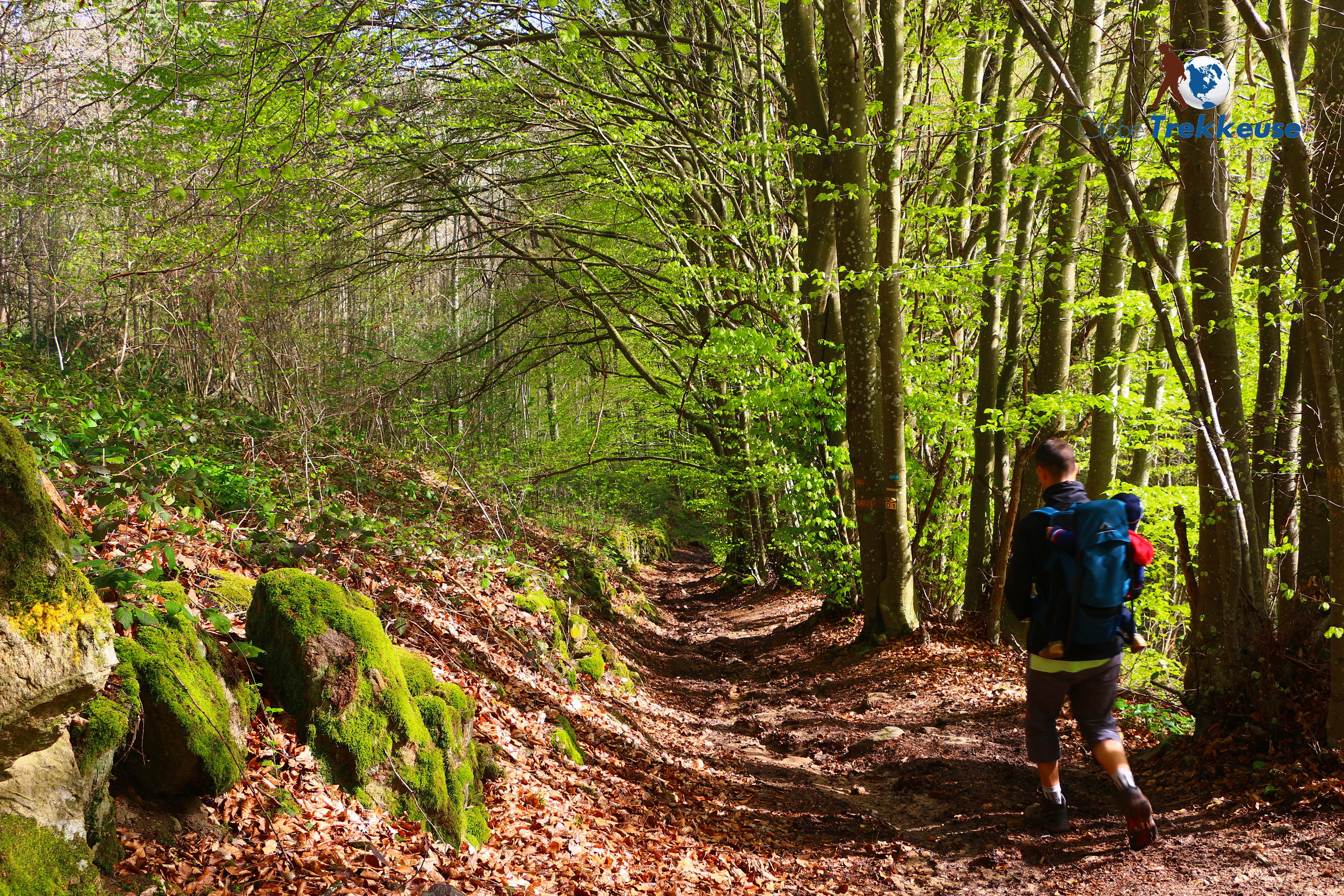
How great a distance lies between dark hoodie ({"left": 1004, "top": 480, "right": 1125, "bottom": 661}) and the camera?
13.7 feet

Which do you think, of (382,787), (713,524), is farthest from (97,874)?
(713,524)

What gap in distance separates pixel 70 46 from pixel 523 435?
1589 cm

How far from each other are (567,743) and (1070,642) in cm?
344

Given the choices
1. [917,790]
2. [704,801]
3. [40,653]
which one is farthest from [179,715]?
[917,790]

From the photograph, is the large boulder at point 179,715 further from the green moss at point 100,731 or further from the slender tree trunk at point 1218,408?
the slender tree trunk at point 1218,408

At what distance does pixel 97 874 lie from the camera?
8.44ft

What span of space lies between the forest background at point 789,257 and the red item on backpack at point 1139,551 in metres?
0.96

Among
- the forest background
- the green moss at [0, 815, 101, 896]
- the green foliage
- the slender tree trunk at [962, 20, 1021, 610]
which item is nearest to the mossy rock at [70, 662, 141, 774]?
the green moss at [0, 815, 101, 896]

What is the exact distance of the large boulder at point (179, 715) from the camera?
3041 millimetres

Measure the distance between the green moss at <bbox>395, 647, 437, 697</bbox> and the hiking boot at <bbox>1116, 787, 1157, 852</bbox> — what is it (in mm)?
3742

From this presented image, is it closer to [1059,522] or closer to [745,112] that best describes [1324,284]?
[1059,522]

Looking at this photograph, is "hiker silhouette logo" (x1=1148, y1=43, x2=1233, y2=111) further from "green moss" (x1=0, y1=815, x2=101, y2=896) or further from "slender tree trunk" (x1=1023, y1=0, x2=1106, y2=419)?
"green moss" (x1=0, y1=815, x2=101, y2=896)

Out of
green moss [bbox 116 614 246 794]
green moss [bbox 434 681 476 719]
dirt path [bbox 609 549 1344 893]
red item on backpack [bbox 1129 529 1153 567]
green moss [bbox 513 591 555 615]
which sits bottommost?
dirt path [bbox 609 549 1344 893]

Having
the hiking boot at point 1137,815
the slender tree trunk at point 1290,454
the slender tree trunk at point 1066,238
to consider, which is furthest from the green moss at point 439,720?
the slender tree trunk at point 1066,238
